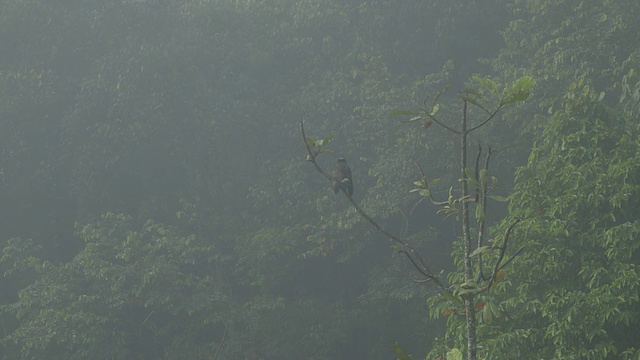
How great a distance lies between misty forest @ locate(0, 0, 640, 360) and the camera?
827 centimetres

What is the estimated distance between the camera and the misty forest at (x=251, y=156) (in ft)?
27.1

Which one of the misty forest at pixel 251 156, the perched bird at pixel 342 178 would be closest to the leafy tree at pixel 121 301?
the misty forest at pixel 251 156

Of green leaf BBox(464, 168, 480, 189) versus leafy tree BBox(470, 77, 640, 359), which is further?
leafy tree BBox(470, 77, 640, 359)

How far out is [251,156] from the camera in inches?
398

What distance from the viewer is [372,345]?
9102 mm

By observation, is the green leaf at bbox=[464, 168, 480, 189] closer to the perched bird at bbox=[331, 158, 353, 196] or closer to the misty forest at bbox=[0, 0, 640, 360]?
the perched bird at bbox=[331, 158, 353, 196]

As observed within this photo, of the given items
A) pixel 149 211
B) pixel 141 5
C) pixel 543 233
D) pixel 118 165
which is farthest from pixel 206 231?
pixel 543 233

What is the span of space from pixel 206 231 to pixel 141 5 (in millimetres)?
3085

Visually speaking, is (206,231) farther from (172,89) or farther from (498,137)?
(498,137)

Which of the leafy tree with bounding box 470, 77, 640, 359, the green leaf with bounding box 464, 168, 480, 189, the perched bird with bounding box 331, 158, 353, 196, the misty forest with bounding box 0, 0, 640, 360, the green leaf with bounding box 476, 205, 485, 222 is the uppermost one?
the misty forest with bounding box 0, 0, 640, 360

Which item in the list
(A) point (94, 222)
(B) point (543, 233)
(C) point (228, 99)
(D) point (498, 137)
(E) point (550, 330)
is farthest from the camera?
(C) point (228, 99)

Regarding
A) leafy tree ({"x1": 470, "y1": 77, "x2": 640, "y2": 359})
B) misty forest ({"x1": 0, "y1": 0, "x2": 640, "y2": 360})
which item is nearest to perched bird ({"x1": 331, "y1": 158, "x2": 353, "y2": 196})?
leafy tree ({"x1": 470, "y1": 77, "x2": 640, "y2": 359})

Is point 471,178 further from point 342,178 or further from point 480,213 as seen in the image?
point 342,178

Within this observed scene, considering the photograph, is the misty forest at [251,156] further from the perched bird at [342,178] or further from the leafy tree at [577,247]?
the perched bird at [342,178]
